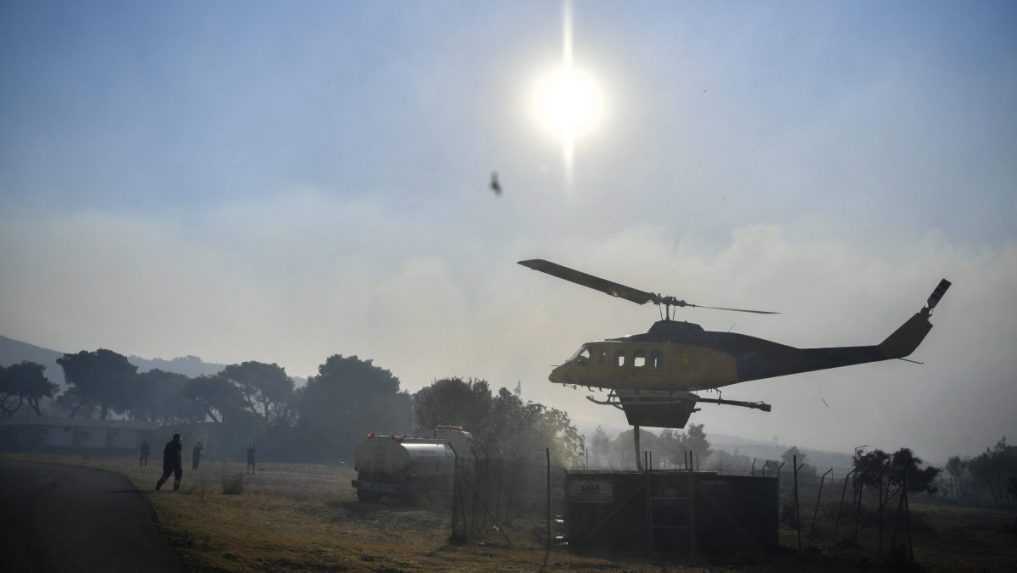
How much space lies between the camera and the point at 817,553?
819 inches

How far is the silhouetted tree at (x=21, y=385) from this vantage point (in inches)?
4306

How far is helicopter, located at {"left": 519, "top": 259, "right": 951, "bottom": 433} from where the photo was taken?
931 inches

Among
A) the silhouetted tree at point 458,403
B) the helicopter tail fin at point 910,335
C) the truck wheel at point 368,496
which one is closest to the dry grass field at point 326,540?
the truck wheel at point 368,496

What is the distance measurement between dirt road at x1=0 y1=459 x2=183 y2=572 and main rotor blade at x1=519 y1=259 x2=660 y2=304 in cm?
1288

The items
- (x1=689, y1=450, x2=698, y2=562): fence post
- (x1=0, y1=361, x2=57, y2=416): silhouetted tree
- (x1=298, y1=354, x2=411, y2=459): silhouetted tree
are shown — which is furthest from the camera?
(x1=0, y1=361, x2=57, y2=416): silhouetted tree

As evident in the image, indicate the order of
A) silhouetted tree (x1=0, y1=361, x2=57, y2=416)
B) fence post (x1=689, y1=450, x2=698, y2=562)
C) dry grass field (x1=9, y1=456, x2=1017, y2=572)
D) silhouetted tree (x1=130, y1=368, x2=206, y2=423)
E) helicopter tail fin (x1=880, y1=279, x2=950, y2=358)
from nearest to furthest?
dry grass field (x1=9, y1=456, x2=1017, y2=572)
fence post (x1=689, y1=450, x2=698, y2=562)
helicopter tail fin (x1=880, y1=279, x2=950, y2=358)
silhouetted tree (x1=0, y1=361, x2=57, y2=416)
silhouetted tree (x1=130, y1=368, x2=206, y2=423)

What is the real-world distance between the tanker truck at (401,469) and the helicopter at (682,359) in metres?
9.68

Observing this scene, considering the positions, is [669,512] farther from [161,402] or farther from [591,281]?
[161,402]

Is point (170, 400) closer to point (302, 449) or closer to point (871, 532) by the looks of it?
point (302, 449)

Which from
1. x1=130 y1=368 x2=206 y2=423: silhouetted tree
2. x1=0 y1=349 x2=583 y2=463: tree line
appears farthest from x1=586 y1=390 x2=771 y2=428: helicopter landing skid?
x1=130 y1=368 x2=206 y2=423: silhouetted tree

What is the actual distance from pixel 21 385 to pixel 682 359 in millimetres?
120217

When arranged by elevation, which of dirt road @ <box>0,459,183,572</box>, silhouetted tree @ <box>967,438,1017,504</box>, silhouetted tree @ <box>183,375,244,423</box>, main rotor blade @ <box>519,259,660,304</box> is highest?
main rotor blade @ <box>519,259,660,304</box>

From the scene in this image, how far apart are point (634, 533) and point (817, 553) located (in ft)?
17.7

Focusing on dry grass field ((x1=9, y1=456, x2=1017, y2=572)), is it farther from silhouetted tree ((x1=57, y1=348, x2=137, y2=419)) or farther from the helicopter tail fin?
silhouetted tree ((x1=57, y1=348, x2=137, y2=419))
